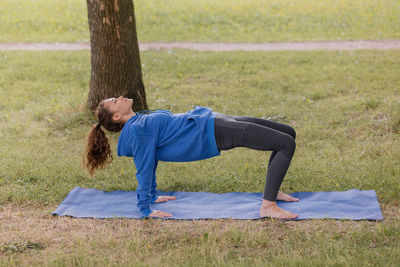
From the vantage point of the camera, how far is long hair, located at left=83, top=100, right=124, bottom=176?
4.52 m

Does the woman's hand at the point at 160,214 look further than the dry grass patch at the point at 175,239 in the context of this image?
Yes

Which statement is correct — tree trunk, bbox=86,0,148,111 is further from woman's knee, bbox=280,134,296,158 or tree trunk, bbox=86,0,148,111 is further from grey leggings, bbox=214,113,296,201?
woman's knee, bbox=280,134,296,158

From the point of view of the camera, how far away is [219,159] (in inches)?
238

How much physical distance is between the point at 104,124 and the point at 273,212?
1.80 metres

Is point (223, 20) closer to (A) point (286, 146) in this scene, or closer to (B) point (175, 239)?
(A) point (286, 146)

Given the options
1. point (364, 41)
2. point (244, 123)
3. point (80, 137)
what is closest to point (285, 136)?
point (244, 123)

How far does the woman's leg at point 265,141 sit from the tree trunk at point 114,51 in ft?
10.5

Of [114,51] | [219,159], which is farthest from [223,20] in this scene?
[219,159]

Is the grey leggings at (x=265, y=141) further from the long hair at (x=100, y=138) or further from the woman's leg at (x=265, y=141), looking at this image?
the long hair at (x=100, y=138)

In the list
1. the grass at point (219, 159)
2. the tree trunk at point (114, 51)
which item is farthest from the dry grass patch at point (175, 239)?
the tree trunk at point (114, 51)

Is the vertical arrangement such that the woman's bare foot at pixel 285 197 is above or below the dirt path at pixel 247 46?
below

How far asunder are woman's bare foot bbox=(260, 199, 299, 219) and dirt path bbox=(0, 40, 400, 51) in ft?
28.7

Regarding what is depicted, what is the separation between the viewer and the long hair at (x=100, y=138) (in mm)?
4523

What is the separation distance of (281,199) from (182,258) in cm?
150
